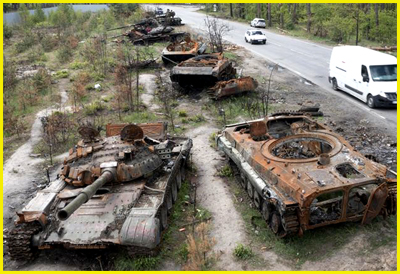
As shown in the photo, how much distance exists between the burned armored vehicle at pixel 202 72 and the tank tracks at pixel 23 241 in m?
11.8

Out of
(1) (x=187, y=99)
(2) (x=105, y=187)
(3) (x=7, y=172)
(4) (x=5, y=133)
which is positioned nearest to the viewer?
(2) (x=105, y=187)

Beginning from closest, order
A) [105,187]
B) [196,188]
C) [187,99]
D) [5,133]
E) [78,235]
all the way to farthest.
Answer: [78,235] < [105,187] < [196,188] < [5,133] < [187,99]

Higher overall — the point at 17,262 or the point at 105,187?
the point at 105,187

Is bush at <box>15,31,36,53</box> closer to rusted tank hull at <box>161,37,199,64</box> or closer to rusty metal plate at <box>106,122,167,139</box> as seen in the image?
rusted tank hull at <box>161,37,199,64</box>

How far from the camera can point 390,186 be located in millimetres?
8500

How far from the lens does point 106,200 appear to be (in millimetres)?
9062

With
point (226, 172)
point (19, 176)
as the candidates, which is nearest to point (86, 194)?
point (226, 172)

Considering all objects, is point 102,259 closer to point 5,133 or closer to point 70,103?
point 5,133

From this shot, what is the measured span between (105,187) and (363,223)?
545cm

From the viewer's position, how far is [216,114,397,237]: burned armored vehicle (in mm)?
8000

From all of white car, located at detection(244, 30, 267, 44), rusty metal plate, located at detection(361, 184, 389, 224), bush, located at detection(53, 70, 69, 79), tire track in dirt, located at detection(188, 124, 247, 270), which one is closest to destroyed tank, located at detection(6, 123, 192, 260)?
tire track in dirt, located at detection(188, 124, 247, 270)

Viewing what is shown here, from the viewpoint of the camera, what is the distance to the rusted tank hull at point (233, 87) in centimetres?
1808

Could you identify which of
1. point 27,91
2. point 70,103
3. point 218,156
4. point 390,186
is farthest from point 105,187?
point 27,91

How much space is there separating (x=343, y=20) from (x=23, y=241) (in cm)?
2851
